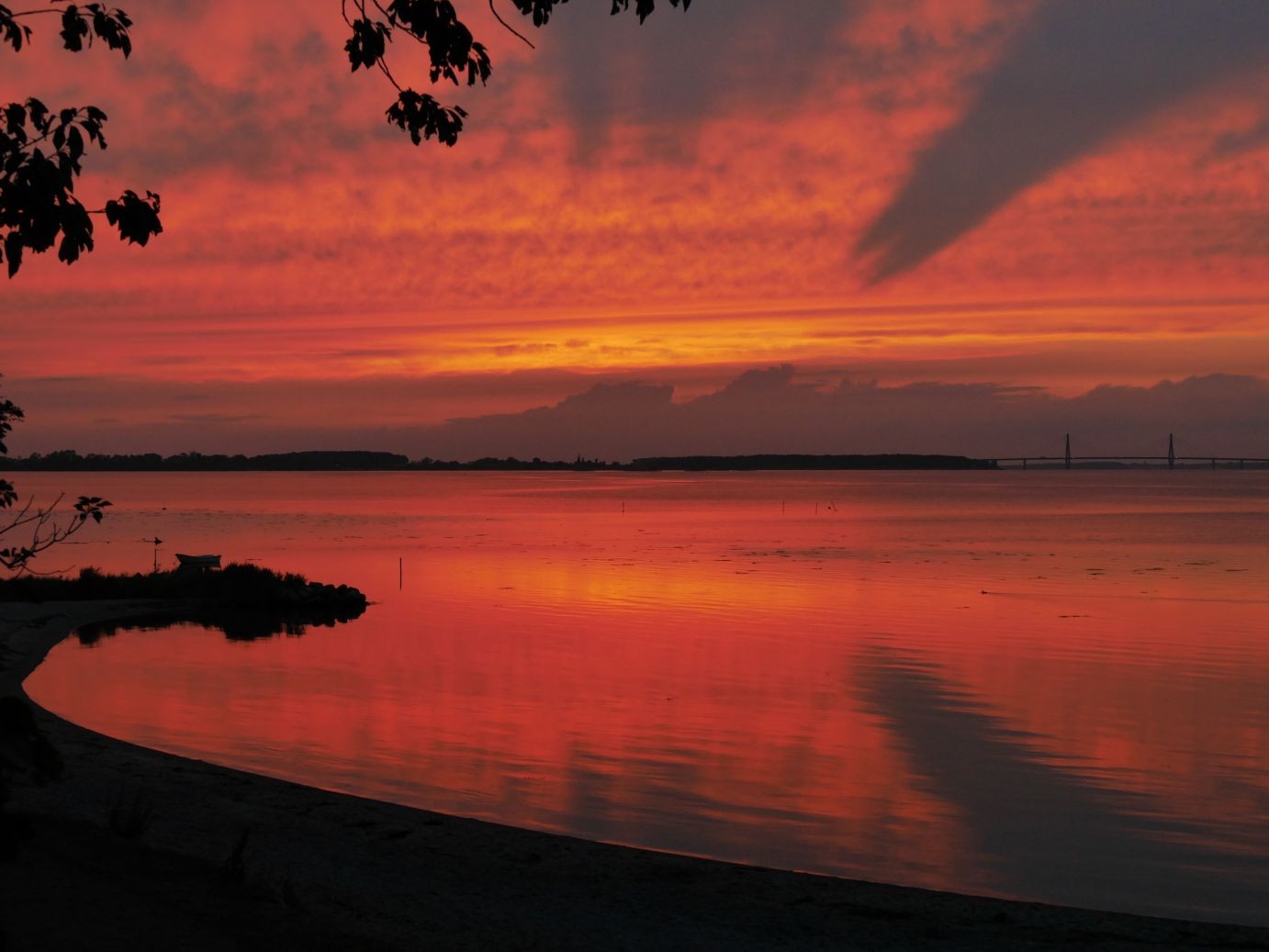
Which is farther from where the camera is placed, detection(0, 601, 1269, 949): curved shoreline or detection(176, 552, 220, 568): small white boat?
detection(176, 552, 220, 568): small white boat

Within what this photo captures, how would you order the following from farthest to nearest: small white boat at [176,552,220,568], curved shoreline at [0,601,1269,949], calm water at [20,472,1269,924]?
small white boat at [176,552,220,568]
calm water at [20,472,1269,924]
curved shoreline at [0,601,1269,949]

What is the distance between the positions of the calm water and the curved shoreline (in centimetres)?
216

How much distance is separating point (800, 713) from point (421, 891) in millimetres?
14087

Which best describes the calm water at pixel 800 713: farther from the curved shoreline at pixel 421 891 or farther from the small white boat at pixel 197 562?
the small white boat at pixel 197 562

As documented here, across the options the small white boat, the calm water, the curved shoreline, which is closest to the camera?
the curved shoreline

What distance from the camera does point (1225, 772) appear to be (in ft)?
64.6

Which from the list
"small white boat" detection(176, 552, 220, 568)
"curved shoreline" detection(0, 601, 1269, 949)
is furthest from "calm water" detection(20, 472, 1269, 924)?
"small white boat" detection(176, 552, 220, 568)

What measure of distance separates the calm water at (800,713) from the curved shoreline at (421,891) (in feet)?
7.07

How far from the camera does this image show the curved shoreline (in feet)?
31.2

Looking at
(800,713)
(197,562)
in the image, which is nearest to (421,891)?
(800,713)

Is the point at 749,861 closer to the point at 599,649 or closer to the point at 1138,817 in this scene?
the point at 1138,817

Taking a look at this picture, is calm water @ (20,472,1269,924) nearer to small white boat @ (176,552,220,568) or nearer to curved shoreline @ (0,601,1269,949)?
curved shoreline @ (0,601,1269,949)

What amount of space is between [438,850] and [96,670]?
1986 centimetres

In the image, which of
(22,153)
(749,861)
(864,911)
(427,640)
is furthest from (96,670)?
(22,153)
